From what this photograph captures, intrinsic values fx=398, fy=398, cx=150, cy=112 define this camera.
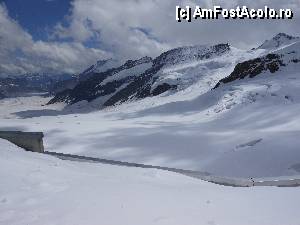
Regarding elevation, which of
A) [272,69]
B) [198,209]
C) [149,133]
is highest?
[272,69]

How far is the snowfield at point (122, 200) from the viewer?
7078 mm

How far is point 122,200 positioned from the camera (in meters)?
8.06

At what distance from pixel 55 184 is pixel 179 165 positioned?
10936mm

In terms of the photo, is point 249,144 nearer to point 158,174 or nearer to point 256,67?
point 158,174

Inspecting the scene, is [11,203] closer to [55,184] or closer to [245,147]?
[55,184]

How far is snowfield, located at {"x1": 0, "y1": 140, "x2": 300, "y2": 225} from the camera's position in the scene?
708 centimetres

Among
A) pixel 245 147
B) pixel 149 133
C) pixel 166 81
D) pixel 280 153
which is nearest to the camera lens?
pixel 280 153

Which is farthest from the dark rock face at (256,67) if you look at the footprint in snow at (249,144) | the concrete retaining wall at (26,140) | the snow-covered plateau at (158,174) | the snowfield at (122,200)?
the snowfield at (122,200)

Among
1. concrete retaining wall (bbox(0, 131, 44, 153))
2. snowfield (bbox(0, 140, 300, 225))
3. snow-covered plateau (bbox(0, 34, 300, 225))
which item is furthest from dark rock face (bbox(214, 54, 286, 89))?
snowfield (bbox(0, 140, 300, 225))

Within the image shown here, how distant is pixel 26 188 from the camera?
8859mm

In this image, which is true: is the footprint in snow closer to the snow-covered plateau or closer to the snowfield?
the snow-covered plateau

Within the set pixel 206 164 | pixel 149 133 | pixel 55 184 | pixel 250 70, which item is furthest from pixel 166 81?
pixel 55 184

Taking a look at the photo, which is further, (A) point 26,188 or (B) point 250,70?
(B) point 250,70

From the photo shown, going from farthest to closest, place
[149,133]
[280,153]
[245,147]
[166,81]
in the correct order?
[166,81] < [149,133] < [245,147] < [280,153]
